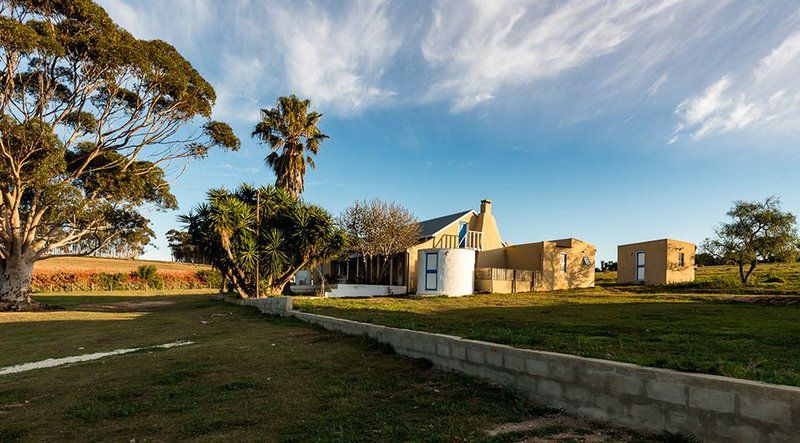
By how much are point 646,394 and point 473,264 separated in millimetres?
21594

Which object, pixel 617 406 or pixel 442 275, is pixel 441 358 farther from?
pixel 442 275

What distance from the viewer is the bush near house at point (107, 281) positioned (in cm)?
4297

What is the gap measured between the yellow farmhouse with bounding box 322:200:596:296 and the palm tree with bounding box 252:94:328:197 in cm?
818

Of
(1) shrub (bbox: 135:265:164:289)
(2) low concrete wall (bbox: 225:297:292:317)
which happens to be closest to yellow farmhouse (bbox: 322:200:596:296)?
(2) low concrete wall (bbox: 225:297:292:317)

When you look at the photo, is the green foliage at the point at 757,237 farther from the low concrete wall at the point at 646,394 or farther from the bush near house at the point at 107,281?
the bush near house at the point at 107,281

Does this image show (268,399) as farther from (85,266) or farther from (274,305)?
(85,266)

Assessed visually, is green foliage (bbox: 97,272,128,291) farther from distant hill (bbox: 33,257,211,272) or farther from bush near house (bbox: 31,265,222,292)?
distant hill (bbox: 33,257,211,272)

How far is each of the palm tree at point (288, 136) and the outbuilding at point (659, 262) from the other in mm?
24055

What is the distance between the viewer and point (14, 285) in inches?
984

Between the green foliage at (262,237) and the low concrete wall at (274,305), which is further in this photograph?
the green foliage at (262,237)

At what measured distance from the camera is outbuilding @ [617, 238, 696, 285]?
1079 inches

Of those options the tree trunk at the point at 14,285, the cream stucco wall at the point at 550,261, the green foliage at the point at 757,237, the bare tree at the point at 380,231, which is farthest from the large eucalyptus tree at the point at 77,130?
the green foliage at the point at 757,237

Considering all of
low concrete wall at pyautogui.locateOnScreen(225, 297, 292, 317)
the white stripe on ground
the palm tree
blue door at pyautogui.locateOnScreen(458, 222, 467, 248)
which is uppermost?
the palm tree

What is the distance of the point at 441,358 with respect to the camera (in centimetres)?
793
